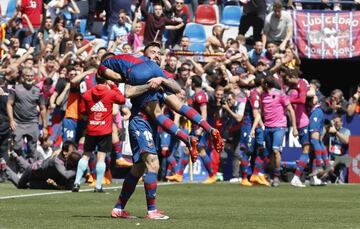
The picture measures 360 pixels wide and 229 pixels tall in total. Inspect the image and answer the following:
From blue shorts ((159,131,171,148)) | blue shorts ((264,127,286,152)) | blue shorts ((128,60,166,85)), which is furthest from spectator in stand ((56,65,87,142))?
blue shorts ((128,60,166,85))

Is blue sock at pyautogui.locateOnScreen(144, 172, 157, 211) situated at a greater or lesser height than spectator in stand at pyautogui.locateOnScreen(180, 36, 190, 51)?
lesser

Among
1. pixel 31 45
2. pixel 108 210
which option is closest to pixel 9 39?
pixel 31 45

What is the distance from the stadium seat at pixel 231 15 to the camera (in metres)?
30.1

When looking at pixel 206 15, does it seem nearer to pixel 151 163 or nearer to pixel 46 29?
pixel 46 29

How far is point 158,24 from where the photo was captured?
2805cm

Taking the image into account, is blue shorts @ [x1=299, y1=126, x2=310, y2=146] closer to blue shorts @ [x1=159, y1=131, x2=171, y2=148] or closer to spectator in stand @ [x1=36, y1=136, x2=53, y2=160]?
blue shorts @ [x1=159, y1=131, x2=171, y2=148]

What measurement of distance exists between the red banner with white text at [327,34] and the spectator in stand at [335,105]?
12.3 feet

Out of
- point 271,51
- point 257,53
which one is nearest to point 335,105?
point 271,51

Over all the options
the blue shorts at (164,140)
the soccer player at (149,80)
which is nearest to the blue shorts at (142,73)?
the soccer player at (149,80)

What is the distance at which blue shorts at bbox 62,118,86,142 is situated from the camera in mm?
23531

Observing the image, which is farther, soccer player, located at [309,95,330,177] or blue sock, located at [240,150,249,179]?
blue sock, located at [240,150,249,179]

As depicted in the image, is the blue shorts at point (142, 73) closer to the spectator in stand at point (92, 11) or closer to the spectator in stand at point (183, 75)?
the spectator in stand at point (183, 75)

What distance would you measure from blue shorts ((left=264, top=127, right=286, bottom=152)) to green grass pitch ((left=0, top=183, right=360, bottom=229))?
2.71ft

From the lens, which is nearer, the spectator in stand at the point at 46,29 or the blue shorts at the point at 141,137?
the blue shorts at the point at 141,137
